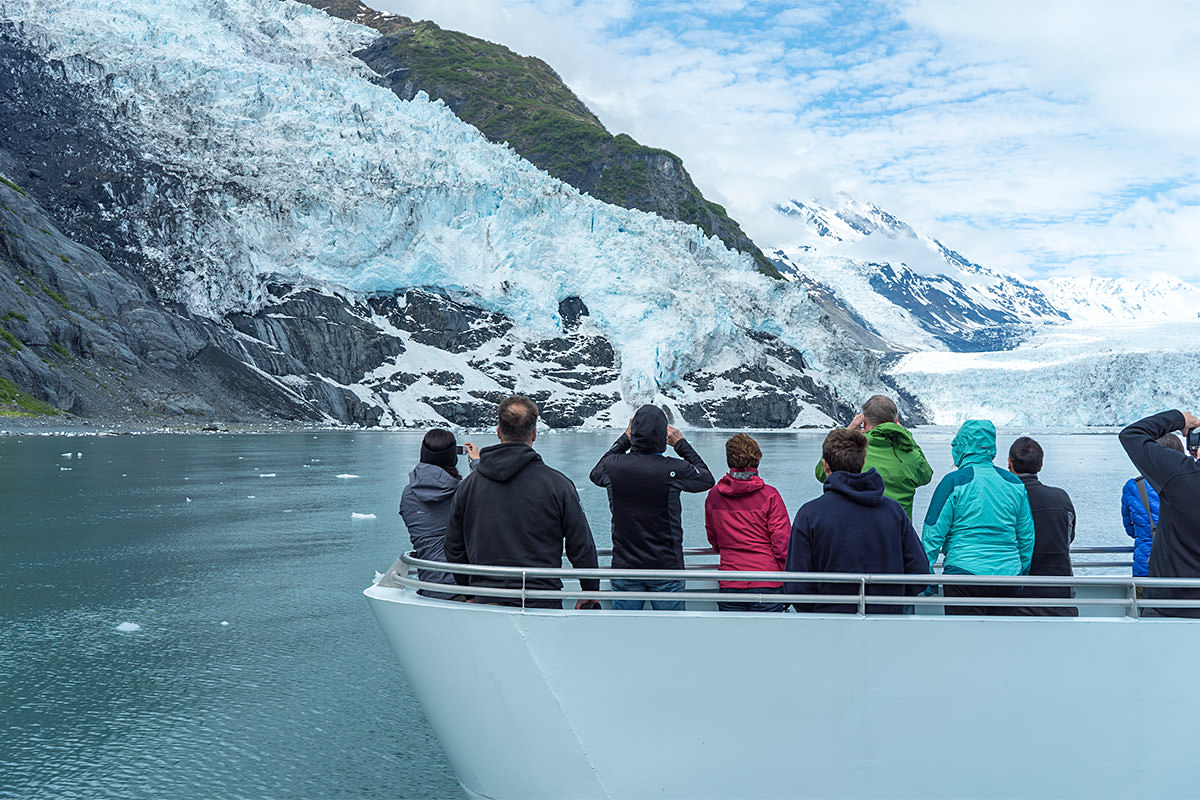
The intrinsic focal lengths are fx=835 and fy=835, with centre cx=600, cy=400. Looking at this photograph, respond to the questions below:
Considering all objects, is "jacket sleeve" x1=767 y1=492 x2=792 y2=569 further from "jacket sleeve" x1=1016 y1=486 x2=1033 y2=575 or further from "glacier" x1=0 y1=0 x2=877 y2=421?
"glacier" x1=0 y1=0 x2=877 y2=421

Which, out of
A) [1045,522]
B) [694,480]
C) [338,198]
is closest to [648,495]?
[694,480]

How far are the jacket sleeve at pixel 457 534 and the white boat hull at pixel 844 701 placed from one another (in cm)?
28

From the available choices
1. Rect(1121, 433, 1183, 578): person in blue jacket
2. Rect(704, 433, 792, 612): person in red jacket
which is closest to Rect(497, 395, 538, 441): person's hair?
Rect(704, 433, 792, 612): person in red jacket

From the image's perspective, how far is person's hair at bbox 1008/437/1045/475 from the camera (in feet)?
15.8

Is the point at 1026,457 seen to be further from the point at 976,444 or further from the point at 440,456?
the point at 440,456

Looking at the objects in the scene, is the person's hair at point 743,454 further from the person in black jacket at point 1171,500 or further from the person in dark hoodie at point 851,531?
the person in black jacket at point 1171,500

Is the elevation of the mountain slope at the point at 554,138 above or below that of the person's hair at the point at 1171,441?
above

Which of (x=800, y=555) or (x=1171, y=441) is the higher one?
(x=1171, y=441)

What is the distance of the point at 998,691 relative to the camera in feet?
14.6

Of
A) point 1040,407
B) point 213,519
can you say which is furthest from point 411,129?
point 213,519

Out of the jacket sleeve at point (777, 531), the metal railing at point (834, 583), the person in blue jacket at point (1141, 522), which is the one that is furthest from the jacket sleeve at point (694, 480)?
the person in blue jacket at point (1141, 522)

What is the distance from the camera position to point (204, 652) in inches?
384

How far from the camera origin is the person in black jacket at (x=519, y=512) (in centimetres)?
439

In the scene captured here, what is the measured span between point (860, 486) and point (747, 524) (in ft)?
2.67
